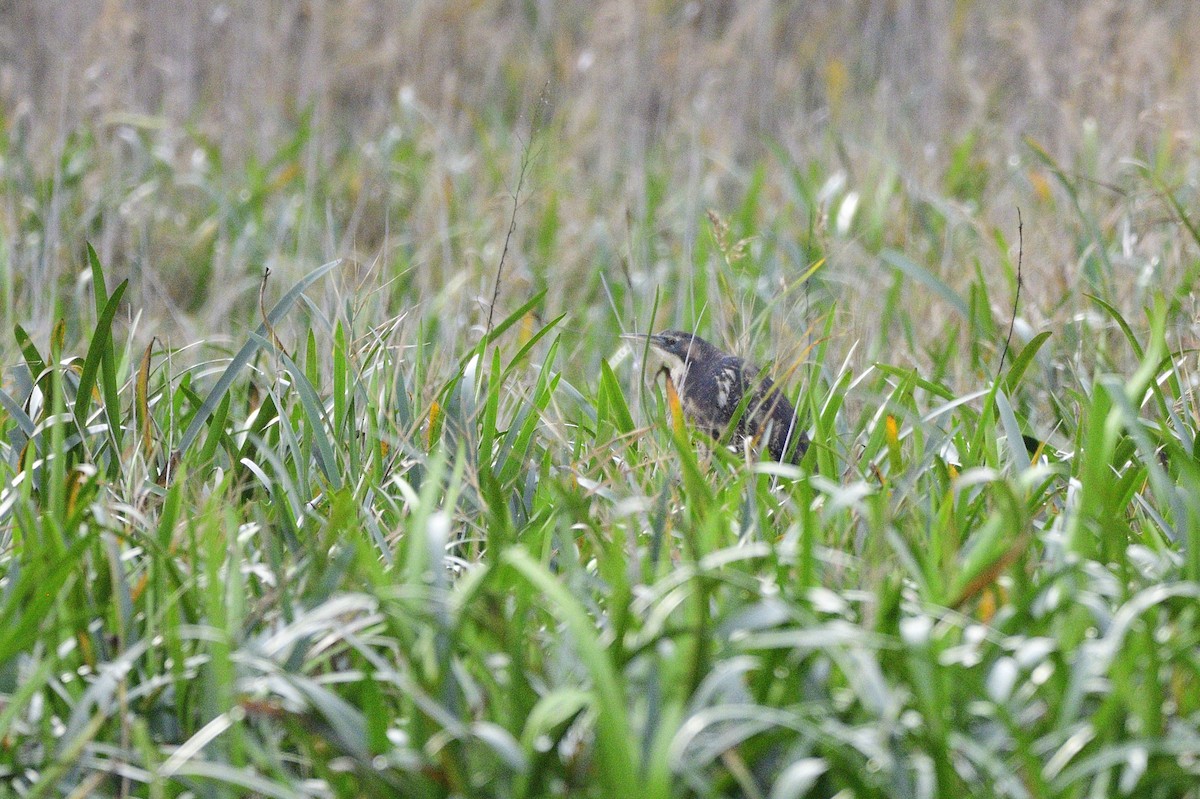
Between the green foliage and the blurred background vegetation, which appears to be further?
the blurred background vegetation

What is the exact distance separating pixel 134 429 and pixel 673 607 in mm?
1284

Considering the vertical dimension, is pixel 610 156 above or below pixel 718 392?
below

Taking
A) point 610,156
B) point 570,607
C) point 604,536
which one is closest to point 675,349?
point 604,536

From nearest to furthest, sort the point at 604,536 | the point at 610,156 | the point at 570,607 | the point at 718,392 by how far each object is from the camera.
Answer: the point at 570,607 < the point at 604,536 < the point at 718,392 < the point at 610,156

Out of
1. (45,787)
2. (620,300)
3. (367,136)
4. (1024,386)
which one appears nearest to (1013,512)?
(45,787)

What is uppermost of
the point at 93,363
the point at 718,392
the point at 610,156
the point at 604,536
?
the point at 93,363

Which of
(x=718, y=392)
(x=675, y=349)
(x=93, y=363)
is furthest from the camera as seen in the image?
(x=675, y=349)

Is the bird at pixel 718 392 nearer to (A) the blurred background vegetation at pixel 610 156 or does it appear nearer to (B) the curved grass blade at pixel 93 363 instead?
(A) the blurred background vegetation at pixel 610 156

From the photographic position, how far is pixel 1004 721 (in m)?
1.73

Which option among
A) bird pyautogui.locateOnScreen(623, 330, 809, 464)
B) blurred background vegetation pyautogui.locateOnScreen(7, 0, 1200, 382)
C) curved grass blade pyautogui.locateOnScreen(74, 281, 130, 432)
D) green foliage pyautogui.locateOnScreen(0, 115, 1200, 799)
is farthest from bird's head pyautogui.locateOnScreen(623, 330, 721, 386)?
curved grass blade pyautogui.locateOnScreen(74, 281, 130, 432)

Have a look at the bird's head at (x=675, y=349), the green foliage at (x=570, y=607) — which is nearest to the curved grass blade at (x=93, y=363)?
the green foliage at (x=570, y=607)

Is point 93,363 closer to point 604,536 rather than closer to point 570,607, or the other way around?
point 604,536

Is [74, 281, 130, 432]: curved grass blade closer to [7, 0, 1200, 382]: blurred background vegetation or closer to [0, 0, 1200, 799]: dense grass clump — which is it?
[0, 0, 1200, 799]: dense grass clump

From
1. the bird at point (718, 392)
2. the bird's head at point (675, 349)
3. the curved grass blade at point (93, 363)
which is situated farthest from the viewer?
the bird's head at point (675, 349)
